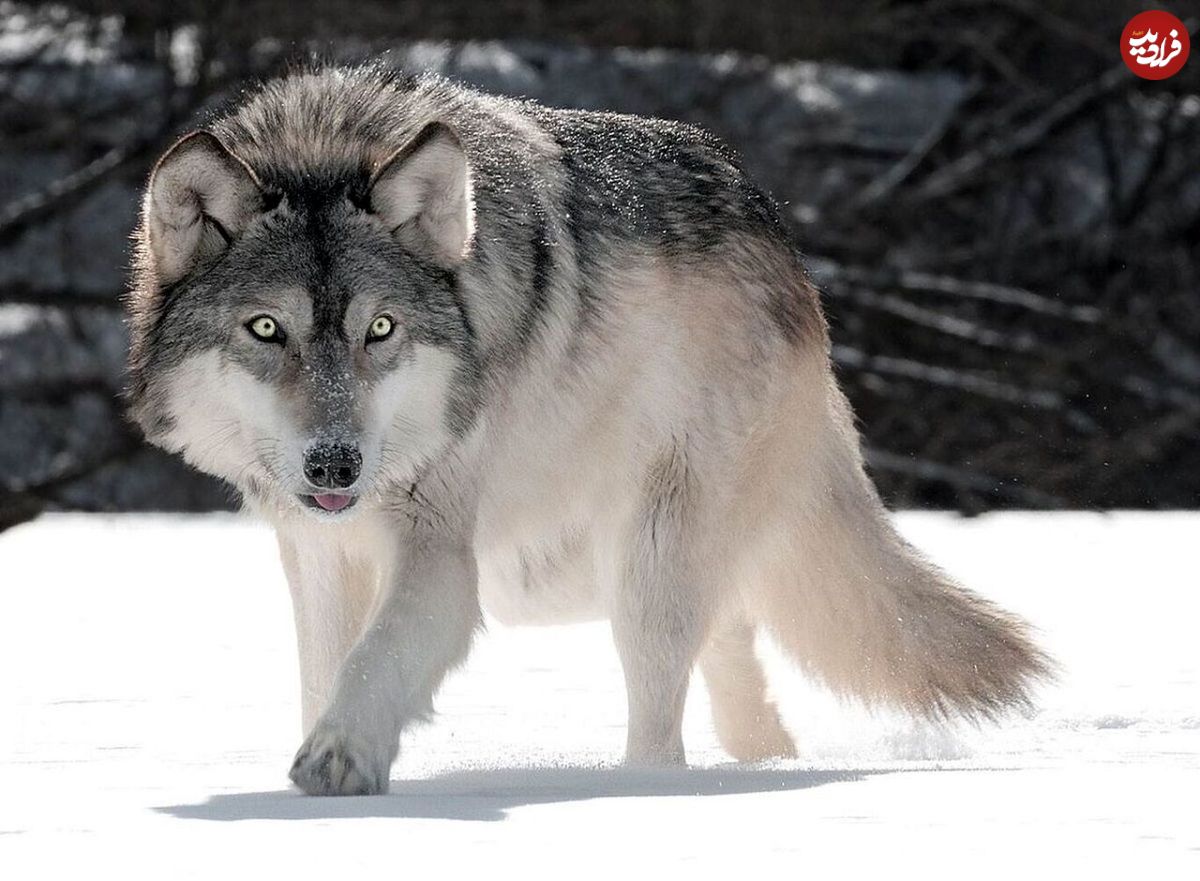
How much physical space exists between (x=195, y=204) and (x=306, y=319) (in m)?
0.39

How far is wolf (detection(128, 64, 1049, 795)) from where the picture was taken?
3.68 metres

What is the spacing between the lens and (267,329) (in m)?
3.67

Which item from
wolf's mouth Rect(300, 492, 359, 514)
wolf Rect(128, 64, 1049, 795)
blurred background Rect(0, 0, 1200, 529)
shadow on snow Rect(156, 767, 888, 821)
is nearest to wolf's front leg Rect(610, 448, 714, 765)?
wolf Rect(128, 64, 1049, 795)

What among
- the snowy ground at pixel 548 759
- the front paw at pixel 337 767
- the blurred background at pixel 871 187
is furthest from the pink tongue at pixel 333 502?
the blurred background at pixel 871 187

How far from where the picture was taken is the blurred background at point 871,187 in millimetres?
12555

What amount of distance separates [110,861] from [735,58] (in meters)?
11.4

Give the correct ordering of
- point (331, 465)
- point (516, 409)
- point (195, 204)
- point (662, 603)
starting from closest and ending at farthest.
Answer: point (331, 465), point (195, 204), point (516, 409), point (662, 603)

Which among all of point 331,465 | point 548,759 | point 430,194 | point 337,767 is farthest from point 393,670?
point 430,194

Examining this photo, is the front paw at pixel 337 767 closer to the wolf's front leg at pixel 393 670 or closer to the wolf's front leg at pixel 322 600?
the wolf's front leg at pixel 393 670

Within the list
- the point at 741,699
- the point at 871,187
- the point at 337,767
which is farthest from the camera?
the point at 871,187

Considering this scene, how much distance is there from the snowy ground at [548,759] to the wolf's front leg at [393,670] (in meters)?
0.09

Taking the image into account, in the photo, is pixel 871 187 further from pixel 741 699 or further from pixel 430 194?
pixel 430 194

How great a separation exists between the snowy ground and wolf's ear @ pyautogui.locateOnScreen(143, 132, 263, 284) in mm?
1082

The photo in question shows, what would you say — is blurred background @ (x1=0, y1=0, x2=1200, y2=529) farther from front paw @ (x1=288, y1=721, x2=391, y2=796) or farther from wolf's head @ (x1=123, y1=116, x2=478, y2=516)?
front paw @ (x1=288, y1=721, x2=391, y2=796)
